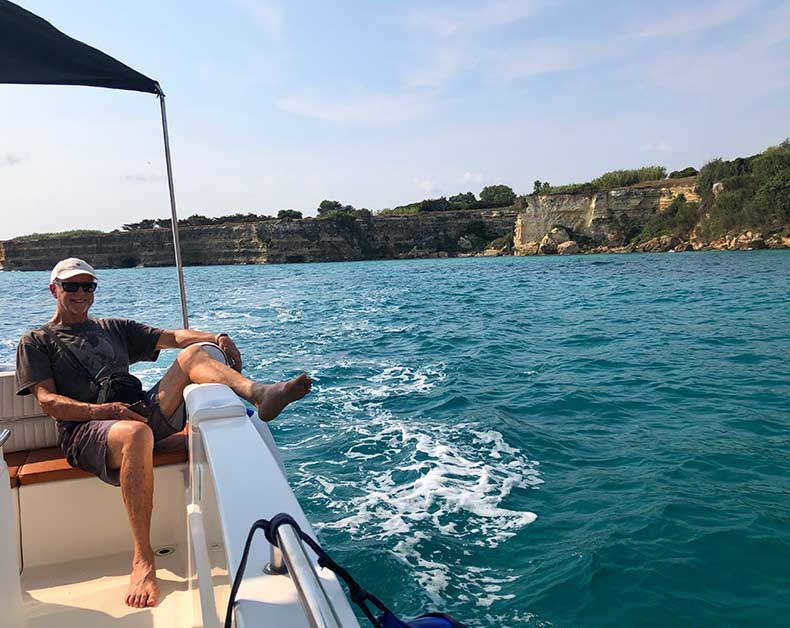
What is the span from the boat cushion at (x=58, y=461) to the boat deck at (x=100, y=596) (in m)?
0.45

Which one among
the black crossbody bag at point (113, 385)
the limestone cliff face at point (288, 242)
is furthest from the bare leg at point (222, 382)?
the limestone cliff face at point (288, 242)

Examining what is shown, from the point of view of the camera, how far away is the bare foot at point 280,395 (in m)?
2.90

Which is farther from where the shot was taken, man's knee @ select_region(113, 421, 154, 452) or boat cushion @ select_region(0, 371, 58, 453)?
boat cushion @ select_region(0, 371, 58, 453)

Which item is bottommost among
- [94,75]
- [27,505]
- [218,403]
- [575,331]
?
[575,331]

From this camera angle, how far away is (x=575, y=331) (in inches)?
529

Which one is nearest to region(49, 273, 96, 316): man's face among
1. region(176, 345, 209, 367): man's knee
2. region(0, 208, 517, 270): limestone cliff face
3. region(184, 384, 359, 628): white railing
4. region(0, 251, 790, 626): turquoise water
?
region(176, 345, 209, 367): man's knee

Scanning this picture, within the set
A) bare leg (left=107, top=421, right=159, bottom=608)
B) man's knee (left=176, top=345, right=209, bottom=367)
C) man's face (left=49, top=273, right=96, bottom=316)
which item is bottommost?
bare leg (left=107, top=421, right=159, bottom=608)

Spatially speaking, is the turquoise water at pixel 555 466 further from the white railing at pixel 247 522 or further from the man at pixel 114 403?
the white railing at pixel 247 522

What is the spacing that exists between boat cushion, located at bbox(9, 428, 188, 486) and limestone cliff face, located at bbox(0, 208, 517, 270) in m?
73.9

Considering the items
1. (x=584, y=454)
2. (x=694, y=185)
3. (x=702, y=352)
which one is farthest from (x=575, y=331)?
(x=694, y=185)

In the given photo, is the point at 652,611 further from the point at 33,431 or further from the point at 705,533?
the point at 33,431

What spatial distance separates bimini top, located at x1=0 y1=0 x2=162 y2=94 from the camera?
12.4 feet

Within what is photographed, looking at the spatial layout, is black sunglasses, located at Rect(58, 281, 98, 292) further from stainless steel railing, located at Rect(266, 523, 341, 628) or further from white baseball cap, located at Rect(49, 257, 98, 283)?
stainless steel railing, located at Rect(266, 523, 341, 628)

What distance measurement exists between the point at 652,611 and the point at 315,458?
350cm
